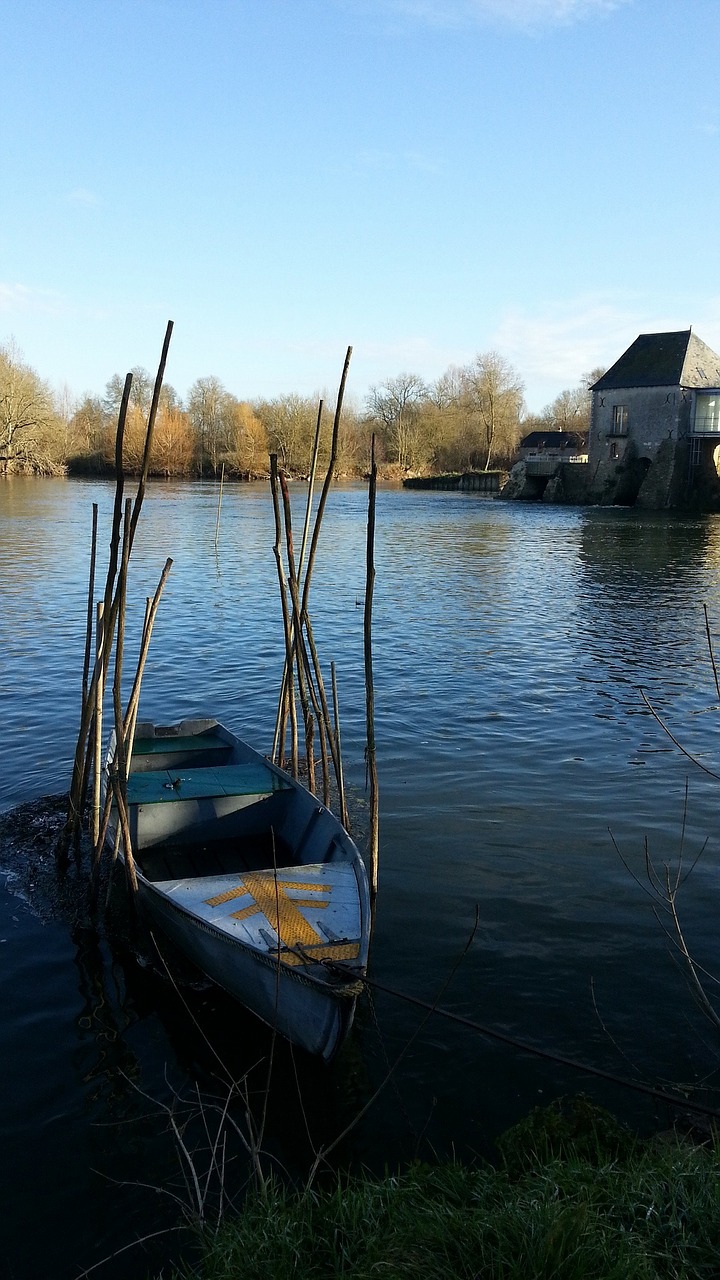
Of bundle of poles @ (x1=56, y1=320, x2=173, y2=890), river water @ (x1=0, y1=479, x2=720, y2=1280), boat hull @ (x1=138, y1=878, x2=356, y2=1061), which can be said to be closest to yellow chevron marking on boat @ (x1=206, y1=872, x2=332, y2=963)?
boat hull @ (x1=138, y1=878, x2=356, y2=1061)

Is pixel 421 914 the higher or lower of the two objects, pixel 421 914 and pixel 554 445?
the lower

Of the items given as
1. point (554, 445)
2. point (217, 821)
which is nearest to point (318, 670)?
point (217, 821)

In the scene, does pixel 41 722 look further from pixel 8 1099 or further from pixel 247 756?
pixel 8 1099

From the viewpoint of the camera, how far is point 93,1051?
6125 millimetres

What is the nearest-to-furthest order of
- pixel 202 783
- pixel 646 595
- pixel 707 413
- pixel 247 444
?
pixel 202 783 → pixel 646 595 → pixel 707 413 → pixel 247 444

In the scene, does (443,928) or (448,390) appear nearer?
(443,928)

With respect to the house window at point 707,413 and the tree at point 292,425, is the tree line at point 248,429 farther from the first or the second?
the house window at point 707,413

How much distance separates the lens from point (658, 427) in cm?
5703

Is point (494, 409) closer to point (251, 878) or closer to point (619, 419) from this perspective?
point (619, 419)

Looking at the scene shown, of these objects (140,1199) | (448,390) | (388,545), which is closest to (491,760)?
(140,1199)

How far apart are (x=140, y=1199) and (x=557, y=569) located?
92.6ft

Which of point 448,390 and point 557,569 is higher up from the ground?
point 448,390

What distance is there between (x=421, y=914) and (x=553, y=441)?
81445 mm

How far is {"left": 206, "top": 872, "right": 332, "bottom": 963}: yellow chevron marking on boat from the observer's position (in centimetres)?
580
